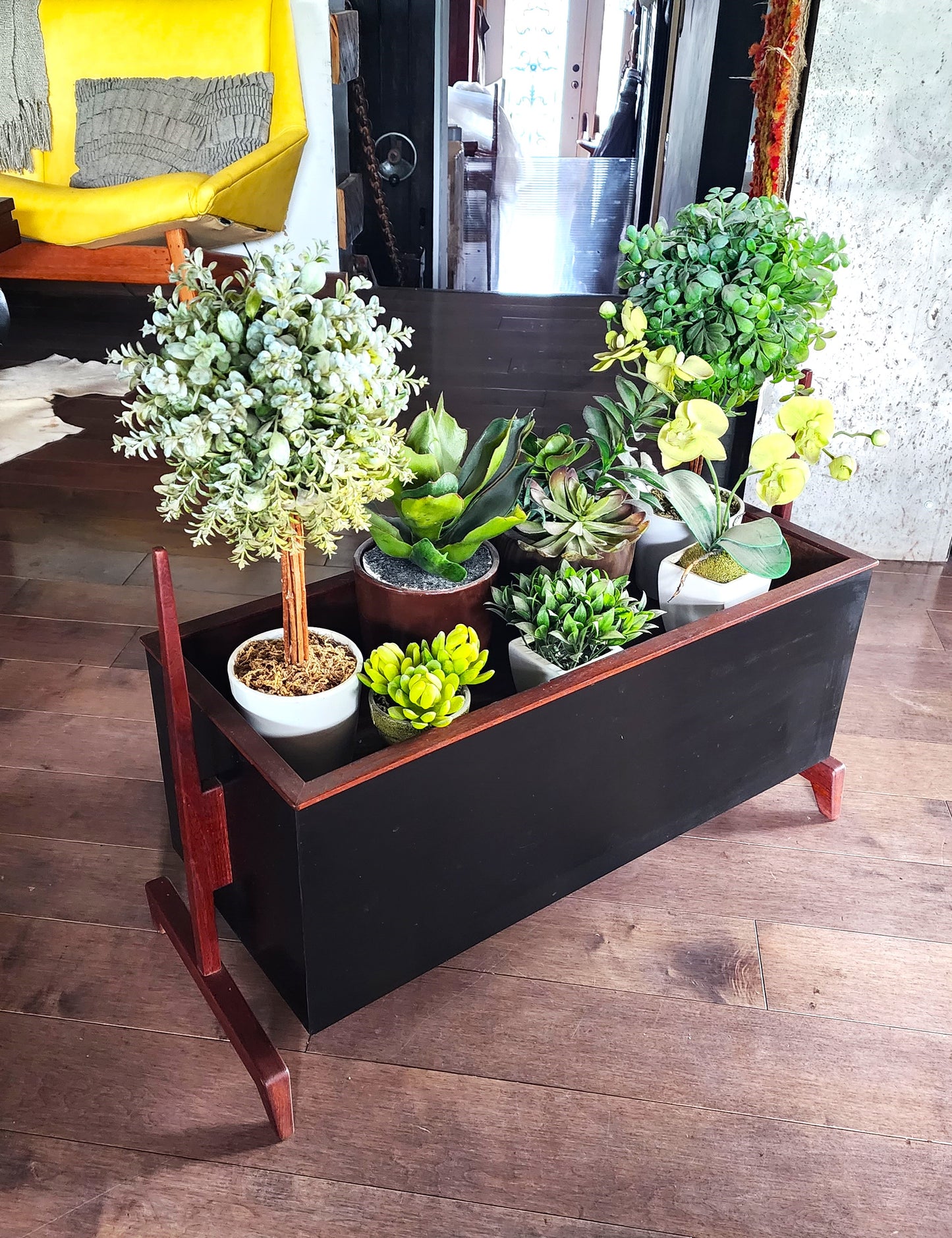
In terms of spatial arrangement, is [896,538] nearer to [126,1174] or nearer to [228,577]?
[228,577]

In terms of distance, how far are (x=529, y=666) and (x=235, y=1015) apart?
519 millimetres

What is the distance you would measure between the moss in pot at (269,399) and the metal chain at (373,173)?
4319mm

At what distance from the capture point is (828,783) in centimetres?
151

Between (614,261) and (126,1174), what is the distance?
6662mm

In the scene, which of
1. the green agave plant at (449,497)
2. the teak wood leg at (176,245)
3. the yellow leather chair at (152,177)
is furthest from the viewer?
the yellow leather chair at (152,177)

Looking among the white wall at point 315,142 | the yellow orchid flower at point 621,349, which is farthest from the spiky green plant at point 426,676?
the white wall at point 315,142

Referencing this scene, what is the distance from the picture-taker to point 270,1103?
3.35 ft

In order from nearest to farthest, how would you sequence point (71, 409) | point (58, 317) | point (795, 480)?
1. point (795, 480)
2. point (71, 409)
3. point (58, 317)

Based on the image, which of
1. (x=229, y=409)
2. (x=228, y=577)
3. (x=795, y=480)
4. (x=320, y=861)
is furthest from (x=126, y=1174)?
(x=228, y=577)

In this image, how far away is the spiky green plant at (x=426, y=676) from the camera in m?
1.01

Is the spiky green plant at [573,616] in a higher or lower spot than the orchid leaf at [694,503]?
lower

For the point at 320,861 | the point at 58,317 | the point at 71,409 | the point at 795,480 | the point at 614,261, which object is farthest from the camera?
the point at 614,261

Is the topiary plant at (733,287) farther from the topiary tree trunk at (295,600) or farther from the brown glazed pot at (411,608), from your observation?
the topiary tree trunk at (295,600)

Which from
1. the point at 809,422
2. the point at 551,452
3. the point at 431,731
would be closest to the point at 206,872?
the point at 431,731
